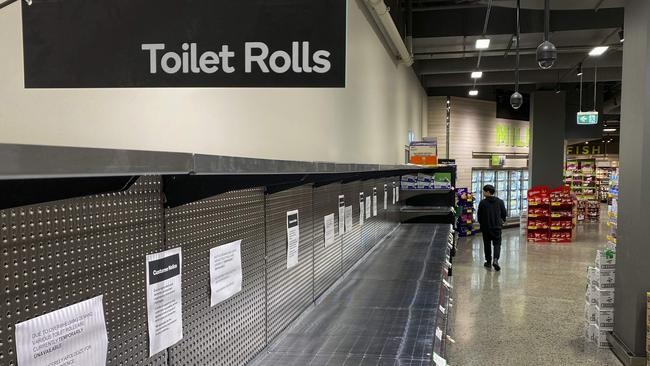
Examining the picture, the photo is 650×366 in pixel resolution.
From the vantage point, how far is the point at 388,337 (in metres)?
2.42

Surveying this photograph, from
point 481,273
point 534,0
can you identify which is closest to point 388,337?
point 534,0

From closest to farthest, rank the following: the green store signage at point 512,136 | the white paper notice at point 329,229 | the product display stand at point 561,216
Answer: the white paper notice at point 329,229, the product display stand at point 561,216, the green store signage at point 512,136

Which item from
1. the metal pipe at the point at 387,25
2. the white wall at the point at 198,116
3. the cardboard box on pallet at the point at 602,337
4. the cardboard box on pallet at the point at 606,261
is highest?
the metal pipe at the point at 387,25

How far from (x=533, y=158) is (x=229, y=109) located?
15798 mm

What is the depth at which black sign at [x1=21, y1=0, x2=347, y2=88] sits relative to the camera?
2369mm

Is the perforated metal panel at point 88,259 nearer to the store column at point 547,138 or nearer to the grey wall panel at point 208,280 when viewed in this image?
the grey wall panel at point 208,280

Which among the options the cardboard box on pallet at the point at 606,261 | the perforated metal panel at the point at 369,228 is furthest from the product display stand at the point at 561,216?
the perforated metal panel at the point at 369,228

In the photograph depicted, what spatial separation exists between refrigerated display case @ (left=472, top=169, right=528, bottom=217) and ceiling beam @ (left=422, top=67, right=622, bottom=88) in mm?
3595

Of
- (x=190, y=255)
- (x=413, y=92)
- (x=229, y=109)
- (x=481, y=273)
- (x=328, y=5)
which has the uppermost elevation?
(x=413, y=92)

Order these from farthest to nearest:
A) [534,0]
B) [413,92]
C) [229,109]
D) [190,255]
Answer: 1. [413,92]
2. [534,0]
3. [229,109]
4. [190,255]

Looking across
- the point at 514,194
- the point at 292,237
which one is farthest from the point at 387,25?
the point at 514,194

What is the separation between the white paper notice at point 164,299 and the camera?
1.33 m

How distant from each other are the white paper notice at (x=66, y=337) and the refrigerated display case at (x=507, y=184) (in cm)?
1658

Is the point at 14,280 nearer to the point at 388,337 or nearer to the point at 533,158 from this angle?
the point at 388,337
